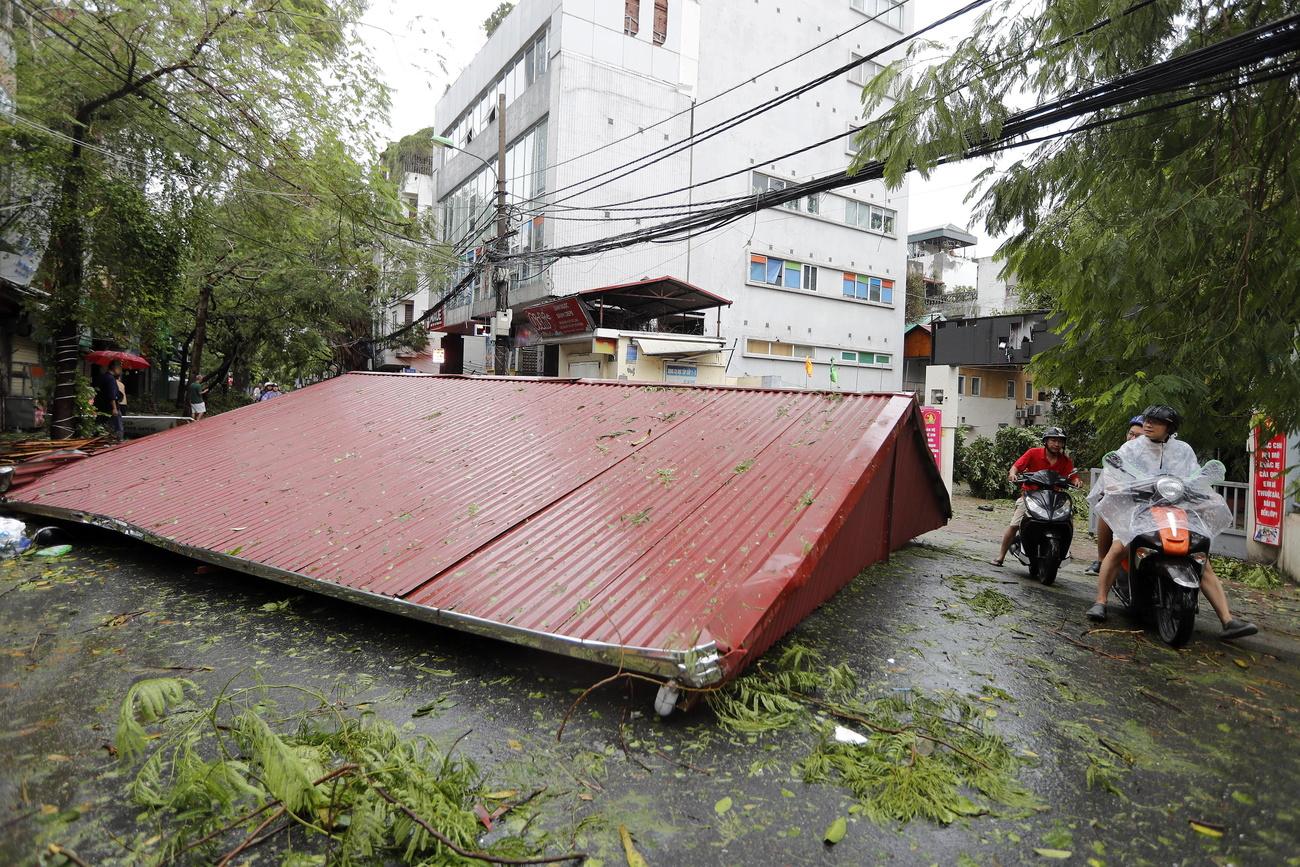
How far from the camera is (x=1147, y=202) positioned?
468 centimetres

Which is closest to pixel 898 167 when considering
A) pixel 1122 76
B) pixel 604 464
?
pixel 1122 76

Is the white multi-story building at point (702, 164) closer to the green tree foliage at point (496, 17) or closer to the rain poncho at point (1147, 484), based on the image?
the green tree foliage at point (496, 17)

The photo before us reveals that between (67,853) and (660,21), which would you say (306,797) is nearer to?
(67,853)

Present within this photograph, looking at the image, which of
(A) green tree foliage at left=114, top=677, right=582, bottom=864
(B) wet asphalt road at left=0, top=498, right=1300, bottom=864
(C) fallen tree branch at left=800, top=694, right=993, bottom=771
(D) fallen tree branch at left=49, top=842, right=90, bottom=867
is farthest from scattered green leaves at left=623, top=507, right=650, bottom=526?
(D) fallen tree branch at left=49, top=842, right=90, bottom=867

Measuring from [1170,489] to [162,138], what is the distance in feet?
44.6

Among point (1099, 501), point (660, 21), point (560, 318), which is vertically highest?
point (660, 21)

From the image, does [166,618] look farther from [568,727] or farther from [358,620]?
[568,727]

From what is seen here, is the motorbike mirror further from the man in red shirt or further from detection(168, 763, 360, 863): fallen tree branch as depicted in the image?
detection(168, 763, 360, 863): fallen tree branch

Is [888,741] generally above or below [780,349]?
below

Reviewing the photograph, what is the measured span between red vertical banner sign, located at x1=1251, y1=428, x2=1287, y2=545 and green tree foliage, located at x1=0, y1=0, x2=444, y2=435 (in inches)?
505

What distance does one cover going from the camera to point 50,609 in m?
4.71

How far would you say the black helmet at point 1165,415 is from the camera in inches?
172

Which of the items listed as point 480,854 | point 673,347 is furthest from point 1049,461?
point 673,347

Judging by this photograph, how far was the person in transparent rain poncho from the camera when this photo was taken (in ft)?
14.1
